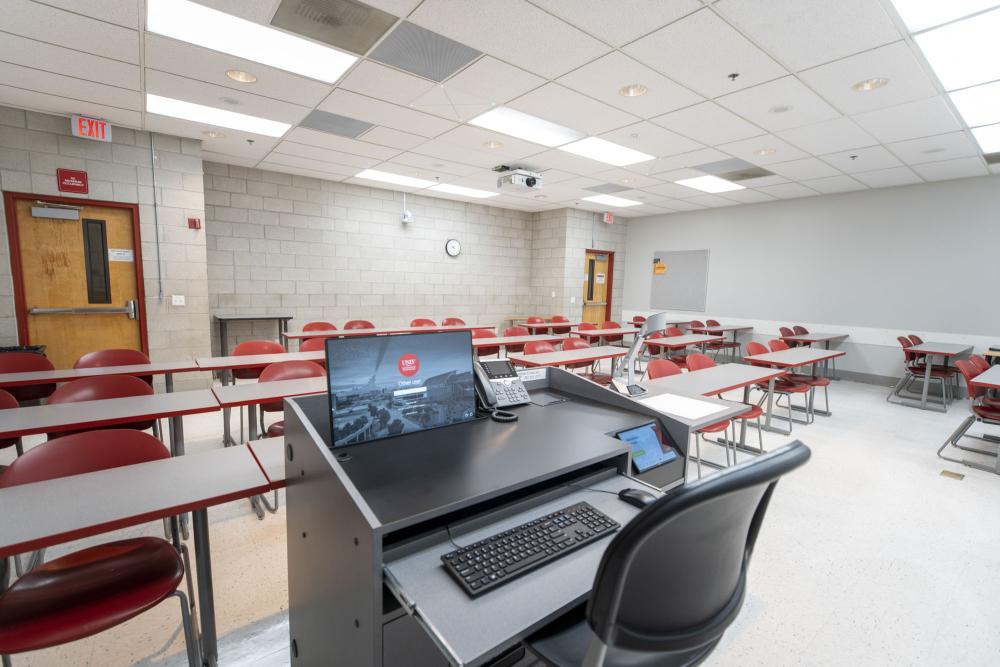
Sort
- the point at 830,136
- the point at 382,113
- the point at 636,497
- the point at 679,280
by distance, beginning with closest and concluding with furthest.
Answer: the point at 636,497
the point at 382,113
the point at 830,136
the point at 679,280

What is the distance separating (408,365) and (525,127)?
377 centimetres

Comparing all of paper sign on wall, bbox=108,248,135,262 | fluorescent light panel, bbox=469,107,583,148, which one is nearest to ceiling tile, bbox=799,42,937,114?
fluorescent light panel, bbox=469,107,583,148

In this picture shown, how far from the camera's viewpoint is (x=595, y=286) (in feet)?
31.4

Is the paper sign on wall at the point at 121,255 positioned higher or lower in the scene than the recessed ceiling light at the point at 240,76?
lower

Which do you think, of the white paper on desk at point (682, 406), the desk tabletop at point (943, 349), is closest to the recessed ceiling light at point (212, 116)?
the white paper on desk at point (682, 406)

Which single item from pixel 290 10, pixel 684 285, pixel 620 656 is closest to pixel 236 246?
pixel 290 10

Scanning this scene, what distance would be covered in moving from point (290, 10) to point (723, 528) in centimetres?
327

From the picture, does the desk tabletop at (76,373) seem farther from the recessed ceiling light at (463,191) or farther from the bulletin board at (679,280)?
the bulletin board at (679,280)

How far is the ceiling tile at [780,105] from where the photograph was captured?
3.32 metres

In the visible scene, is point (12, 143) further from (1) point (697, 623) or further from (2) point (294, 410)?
(1) point (697, 623)

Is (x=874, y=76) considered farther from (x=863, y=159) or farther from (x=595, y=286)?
(x=595, y=286)

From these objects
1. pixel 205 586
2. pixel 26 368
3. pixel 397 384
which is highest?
pixel 397 384

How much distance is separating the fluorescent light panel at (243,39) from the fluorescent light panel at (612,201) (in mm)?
5099

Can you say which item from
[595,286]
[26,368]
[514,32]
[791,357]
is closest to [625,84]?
[514,32]
